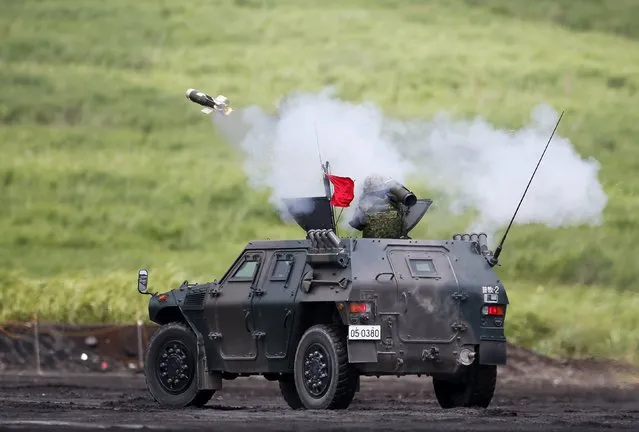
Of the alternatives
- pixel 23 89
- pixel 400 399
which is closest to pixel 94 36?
pixel 23 89

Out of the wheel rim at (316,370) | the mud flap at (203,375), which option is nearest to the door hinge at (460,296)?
the wheel rim at (316,370)

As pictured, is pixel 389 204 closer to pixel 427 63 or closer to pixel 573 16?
pixel 427 63

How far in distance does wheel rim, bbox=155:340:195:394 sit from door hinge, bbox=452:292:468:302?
3.66 metres

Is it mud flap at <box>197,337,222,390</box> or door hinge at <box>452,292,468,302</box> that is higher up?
door hinge at <box>452,292,468,302</box>

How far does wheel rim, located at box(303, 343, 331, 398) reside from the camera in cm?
2005

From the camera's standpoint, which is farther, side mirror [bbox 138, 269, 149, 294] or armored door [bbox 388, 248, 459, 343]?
side mirror [bbox 138, 269, 149, 294]

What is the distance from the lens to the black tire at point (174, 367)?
22.0 metres

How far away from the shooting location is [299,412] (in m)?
19.5

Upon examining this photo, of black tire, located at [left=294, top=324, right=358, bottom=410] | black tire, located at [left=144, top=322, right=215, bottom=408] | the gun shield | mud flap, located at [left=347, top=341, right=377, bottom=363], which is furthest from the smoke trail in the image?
mud flap, located at [left=347, top=341, right=377, bottom=363]

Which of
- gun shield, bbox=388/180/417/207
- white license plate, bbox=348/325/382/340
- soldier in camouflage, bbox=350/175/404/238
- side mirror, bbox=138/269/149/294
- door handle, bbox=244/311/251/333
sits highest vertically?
gun shield, bbox=388/180/417/207

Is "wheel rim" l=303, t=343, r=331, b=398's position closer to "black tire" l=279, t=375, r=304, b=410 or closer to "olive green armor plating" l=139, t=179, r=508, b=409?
"olive green armor plating" l=139, t=179, r=508, b=409

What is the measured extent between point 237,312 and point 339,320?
1668 millimetres

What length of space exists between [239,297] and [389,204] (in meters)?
2.37

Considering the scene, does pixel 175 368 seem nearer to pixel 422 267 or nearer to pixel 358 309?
pixel 358 309
